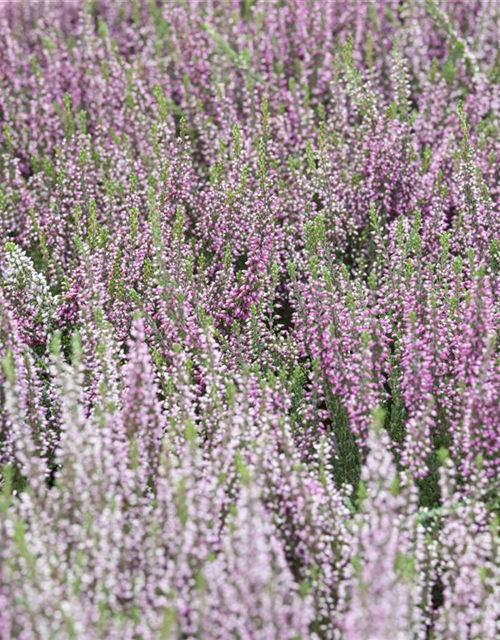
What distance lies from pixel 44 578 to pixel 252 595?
779 mm

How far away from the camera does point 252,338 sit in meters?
5.01

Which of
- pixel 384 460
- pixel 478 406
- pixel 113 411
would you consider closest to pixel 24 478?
pixel 113 411

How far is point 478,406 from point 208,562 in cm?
152

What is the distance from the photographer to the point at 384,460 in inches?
144

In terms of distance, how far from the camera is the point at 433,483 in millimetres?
4531

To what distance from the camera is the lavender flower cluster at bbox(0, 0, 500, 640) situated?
11.5 feet

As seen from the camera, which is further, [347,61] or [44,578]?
[347,61]

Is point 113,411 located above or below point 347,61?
below

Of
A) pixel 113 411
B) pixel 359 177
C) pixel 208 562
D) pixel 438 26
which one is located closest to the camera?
pixel 208 562

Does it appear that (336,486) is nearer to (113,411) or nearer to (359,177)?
(113,411)

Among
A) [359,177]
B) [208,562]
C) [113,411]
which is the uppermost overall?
[359,177]

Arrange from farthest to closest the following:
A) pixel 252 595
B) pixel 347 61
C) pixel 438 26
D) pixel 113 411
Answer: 1. pixel 438 26
2. pixel 347 61
3. pixel 113 411
4. pixel 252 595

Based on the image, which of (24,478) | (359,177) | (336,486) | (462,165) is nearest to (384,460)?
(336,486)

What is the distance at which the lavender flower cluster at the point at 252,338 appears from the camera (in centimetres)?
350
